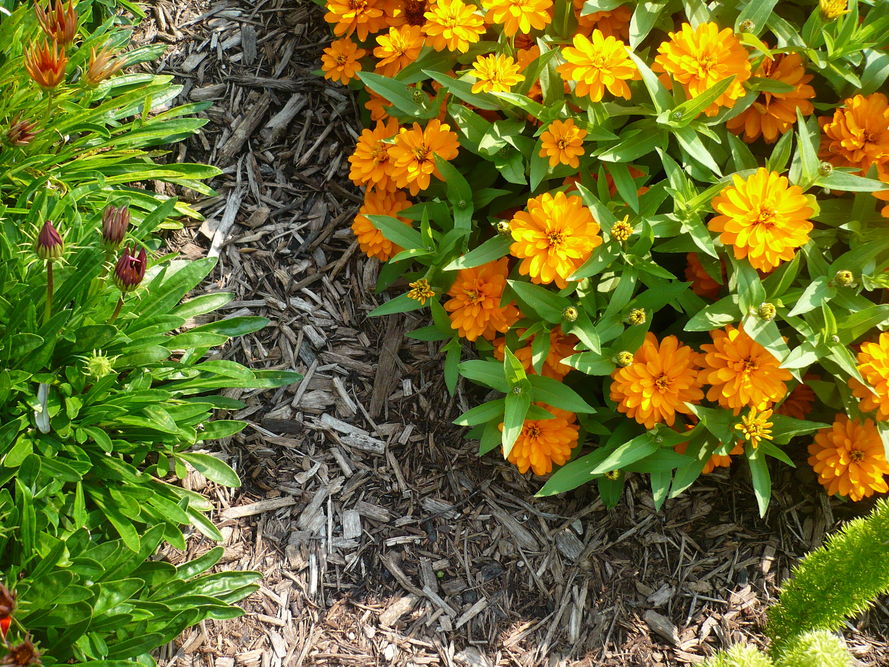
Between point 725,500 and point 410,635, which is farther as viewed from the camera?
point 725,500

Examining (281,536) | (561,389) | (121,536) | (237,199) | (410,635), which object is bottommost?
(410,635)

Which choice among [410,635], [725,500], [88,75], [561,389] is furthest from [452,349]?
[88,75]

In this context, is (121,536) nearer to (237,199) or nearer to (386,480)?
(386,480)

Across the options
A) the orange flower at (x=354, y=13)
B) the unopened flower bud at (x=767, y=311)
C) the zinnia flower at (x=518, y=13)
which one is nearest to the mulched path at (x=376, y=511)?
the orange flower at (x=354, y=13)

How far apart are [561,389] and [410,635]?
36.0 inches

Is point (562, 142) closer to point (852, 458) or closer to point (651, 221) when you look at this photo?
point (651, 221)

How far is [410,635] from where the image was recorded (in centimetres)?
238

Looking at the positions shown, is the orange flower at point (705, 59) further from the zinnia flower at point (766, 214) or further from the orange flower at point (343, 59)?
the orange flower at point (343, 59)

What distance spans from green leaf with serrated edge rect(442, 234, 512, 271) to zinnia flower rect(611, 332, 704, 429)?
49 centimetres

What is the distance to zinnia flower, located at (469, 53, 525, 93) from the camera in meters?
2.12

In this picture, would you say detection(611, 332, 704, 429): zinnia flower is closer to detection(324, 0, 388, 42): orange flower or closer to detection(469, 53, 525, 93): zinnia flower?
detection(469, 53, 525, 93): zinnia flower

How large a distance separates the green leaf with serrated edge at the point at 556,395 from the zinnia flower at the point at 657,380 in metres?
0.12

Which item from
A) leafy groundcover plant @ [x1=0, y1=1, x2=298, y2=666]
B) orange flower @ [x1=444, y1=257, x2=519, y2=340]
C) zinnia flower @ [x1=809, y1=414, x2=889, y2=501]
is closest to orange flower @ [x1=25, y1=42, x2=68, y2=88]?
leafy groundcover plant @ [x1=0, y1=1, x2=298, y2=666]

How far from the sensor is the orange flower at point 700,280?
2.35 meters
